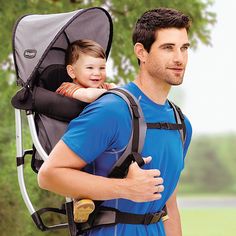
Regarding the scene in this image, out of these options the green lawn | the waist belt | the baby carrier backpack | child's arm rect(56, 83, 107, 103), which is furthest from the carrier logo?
the green lawn

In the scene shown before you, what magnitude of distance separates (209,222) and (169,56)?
2579cm

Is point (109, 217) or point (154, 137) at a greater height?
point (154, 137)

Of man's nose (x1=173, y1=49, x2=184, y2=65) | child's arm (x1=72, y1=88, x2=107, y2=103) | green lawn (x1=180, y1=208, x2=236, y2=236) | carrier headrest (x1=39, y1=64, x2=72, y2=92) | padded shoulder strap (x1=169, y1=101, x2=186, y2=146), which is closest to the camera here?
man's nose (x1=173, y1=49, x2=184, y2=65)

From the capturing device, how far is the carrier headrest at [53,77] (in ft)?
15.8

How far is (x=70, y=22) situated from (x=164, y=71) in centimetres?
96

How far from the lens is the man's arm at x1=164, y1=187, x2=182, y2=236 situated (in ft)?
14.5

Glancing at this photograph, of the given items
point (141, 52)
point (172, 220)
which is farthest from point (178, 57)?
point (172, 220)

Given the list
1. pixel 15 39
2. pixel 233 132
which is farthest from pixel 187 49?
pixel 233 132

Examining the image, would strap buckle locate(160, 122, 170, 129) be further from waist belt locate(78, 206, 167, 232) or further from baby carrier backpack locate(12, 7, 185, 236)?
waist belt locate(78, 206, 167, 232)

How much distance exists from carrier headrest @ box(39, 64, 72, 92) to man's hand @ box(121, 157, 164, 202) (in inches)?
48.9

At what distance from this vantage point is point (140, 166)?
12.4 feet

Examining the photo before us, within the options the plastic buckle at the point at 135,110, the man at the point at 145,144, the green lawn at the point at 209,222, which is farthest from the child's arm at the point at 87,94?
the green lawn at the point at 209,222

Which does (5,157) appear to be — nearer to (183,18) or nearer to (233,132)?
(183,18)

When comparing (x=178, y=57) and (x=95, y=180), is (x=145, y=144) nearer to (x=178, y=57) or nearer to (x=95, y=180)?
(x=95, y=180)
